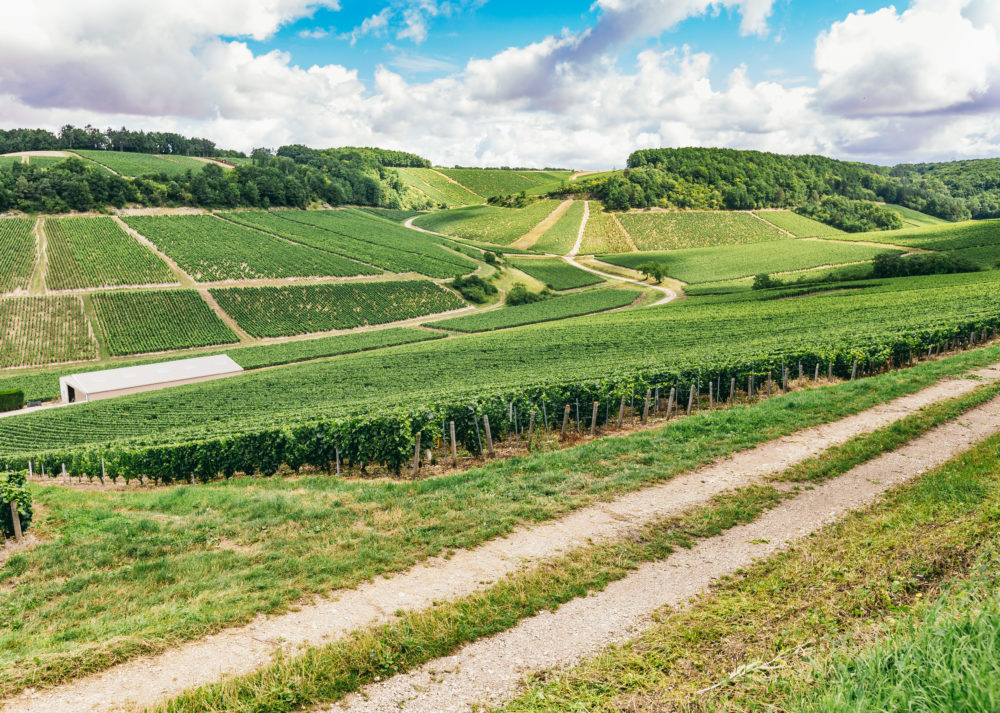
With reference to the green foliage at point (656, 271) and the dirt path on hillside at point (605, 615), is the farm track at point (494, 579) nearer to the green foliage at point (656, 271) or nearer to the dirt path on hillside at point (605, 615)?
the dirt path on hillside at point (605, 615)

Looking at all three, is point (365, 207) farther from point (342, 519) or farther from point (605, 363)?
point (342, 519)

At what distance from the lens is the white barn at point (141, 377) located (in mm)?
53925

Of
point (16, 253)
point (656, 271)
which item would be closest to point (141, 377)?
point (16, 253)

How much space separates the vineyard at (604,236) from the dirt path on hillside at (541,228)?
32.7 feet

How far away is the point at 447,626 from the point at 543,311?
3138 inches

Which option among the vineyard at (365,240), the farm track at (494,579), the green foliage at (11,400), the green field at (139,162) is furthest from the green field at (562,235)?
the farm track at (494,579)

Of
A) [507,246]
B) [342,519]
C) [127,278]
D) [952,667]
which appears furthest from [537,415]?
[507,246]

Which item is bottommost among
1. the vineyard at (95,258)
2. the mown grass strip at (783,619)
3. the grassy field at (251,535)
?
the grassy field at (251,535)

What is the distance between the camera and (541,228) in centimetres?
15838

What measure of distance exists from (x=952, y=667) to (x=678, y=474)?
1173cm

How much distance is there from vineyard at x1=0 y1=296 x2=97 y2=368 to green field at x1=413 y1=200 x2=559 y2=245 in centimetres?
9711

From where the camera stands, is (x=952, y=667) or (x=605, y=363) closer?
(x=952, y=667)

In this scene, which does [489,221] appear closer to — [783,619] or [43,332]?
[43,332]

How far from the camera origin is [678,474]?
1602 cm
